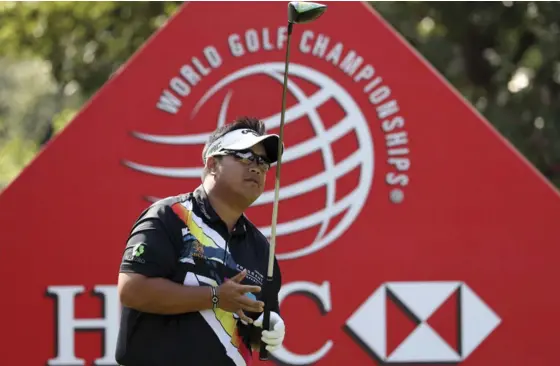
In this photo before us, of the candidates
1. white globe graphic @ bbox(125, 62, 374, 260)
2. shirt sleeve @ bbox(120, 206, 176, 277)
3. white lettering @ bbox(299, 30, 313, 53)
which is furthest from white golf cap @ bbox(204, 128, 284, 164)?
white lettering @ bbox(299, 30, 313, 53)

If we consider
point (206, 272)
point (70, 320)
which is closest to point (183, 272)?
point (206, 272)

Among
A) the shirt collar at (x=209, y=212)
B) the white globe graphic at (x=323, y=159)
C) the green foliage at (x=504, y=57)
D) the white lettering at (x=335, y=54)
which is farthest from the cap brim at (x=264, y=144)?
the green foliage at (x=504, y=57)

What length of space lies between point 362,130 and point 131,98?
4.11 ft

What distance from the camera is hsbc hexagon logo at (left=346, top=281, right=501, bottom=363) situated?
6105mm

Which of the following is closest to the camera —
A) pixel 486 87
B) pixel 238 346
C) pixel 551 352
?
pixel 238 346

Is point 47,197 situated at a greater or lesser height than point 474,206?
greater

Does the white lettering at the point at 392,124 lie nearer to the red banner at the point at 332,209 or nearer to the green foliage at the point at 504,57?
the red banner at the point at 332,209

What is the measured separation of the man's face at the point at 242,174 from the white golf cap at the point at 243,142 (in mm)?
26

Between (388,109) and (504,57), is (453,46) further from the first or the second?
(388,109)

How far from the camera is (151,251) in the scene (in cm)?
362

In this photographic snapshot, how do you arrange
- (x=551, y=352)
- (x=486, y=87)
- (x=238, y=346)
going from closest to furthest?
(x=238, y=346)
(x=551, y=352)
(x=486, y=87)

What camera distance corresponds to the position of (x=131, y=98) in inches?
242

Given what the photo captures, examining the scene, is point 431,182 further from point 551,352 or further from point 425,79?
point 551,352

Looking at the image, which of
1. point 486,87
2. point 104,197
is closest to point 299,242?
point 104,197
